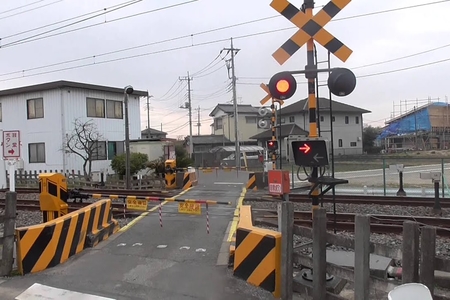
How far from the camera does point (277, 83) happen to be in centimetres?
522

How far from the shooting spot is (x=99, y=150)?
27297mm

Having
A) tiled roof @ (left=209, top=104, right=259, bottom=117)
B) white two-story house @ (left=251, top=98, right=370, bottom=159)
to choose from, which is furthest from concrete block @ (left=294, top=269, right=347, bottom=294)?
tiled roof @ (left=209, top=104, right=259, bottom=117)

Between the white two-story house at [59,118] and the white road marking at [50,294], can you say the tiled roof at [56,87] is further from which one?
the white road marking at [50,294]

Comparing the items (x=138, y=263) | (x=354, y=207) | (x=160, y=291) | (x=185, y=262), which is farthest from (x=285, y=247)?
(x=354, y=207)

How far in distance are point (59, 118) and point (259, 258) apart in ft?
77.2

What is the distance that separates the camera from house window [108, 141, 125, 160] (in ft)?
92.0

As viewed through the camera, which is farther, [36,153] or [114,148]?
[114,148]

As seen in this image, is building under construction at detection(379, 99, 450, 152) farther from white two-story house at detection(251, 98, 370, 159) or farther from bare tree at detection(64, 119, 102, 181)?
bare tree at detection(64, 119, 102, 181)

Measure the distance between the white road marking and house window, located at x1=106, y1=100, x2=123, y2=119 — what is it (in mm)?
24163

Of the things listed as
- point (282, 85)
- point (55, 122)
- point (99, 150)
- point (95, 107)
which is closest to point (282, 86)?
point (282, 85)

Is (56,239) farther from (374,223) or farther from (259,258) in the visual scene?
(374,223)

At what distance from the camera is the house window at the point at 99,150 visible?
26.7 meters

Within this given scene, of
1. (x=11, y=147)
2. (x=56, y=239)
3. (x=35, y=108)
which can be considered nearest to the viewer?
(x=56, y=239)

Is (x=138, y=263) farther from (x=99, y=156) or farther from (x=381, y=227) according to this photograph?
(x=99, y=156)
